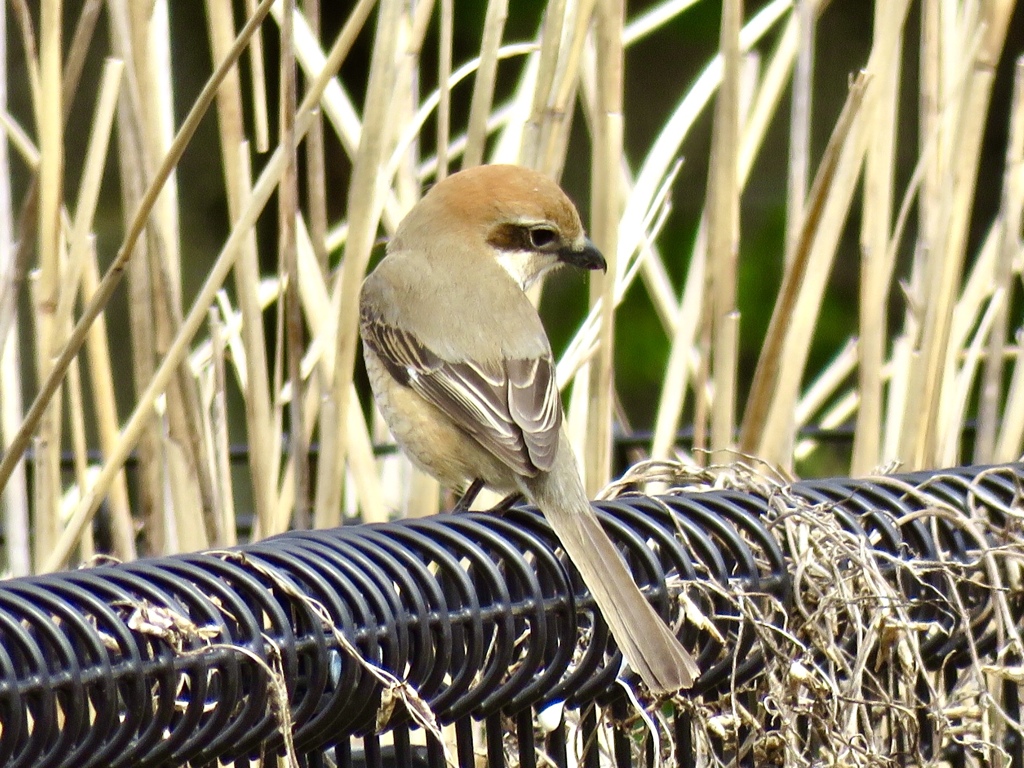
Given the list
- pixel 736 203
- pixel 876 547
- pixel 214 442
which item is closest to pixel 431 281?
pixel 214 442

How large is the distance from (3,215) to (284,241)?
17.5 inches

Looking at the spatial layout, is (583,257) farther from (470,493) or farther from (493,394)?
(470,493)

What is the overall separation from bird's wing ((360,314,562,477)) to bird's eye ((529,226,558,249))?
25 centimetres

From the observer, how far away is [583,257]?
215 centimetres

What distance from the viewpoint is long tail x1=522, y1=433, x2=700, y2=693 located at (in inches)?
46.9

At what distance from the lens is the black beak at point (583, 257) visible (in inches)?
82.7

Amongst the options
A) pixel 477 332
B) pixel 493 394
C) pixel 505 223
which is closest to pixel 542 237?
pixel 505 223

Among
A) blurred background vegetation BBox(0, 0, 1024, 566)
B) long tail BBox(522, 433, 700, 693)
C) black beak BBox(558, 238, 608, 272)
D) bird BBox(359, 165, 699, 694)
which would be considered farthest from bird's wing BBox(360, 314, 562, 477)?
blurred background vegetation BBox(0, 0, 1024, 566)

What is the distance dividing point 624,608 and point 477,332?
0.93 meters

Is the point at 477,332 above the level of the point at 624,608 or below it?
above

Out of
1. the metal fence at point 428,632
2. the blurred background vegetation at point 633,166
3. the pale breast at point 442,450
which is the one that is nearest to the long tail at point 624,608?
the metal fence at point 428,632

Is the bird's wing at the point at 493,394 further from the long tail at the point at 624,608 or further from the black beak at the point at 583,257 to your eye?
the long tail at the point at 624,608

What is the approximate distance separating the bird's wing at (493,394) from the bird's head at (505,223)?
179mm

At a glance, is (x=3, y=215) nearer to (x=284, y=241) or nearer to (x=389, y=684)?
(x=284, y=241)
